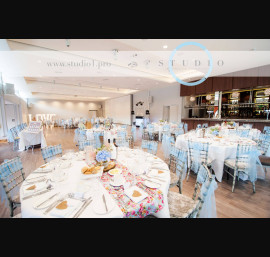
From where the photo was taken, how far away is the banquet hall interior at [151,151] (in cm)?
124

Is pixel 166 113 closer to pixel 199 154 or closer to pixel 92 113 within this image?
pixel 199 154

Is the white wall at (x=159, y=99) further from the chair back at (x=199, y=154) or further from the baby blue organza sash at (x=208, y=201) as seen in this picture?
the baby blue organza sash at (x=208, y=201)

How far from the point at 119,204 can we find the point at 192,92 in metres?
9.60

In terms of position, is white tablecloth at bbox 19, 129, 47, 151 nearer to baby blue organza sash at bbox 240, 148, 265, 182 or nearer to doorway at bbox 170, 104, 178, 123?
baby blue organza sash at bbox 240, 148, 265, 182

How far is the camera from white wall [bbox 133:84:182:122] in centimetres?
1048

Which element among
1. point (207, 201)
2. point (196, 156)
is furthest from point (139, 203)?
point (196, 156)

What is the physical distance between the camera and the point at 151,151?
8.97 ft

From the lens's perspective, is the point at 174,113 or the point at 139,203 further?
the point at 174,113

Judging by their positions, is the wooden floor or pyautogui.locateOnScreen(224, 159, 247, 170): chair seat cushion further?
pyautogui.locateOnScreen(224, 159, 247, 170): chair seat cushion

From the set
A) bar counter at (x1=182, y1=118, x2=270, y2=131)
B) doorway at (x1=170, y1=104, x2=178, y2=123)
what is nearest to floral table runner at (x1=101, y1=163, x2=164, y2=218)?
bar counter at (x1=182, y1=118, x2=270, y2=131)

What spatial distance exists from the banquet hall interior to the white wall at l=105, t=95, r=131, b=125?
581 cm

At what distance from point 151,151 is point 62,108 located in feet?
59.7
